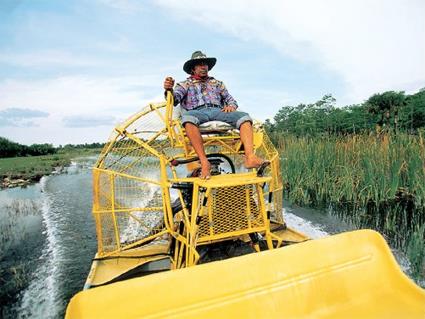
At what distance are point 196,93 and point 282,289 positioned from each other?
2.91 metres

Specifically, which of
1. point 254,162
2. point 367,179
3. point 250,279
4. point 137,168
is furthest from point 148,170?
point 367,179

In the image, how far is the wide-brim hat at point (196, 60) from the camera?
14.5 feet

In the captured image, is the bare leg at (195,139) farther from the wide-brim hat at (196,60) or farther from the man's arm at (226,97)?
the wide-brim hat at (196,60)

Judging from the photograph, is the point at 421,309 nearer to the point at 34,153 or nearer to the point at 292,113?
the point at 292,113

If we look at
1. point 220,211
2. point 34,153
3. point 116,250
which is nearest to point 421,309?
point 220,211

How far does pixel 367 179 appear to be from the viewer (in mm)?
7297

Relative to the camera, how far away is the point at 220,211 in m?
2.98

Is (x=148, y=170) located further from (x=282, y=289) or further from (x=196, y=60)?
(x=282, y=289)

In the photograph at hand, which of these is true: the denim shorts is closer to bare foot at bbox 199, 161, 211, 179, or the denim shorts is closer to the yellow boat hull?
bare foot at bbox 199, 161, 211, 179

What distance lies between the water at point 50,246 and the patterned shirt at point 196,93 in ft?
8.62

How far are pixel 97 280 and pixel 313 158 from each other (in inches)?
254

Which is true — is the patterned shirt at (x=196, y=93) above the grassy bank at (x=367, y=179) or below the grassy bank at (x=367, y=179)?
above

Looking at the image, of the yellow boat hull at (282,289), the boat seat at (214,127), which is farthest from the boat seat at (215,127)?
the yellow boat hull at (282,289)

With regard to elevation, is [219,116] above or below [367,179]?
above
